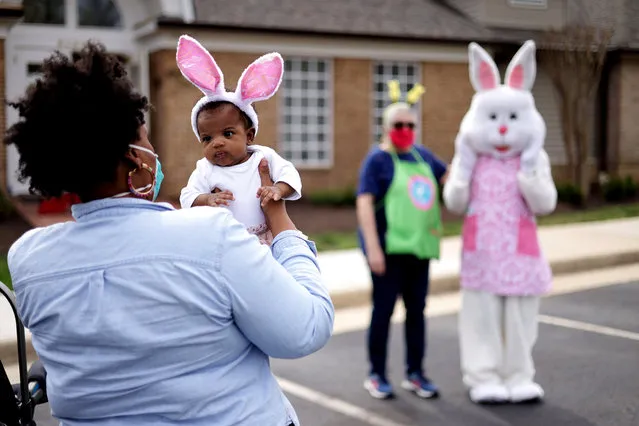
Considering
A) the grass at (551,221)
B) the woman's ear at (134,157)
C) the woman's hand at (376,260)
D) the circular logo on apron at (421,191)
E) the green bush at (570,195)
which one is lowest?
the grass at (551,221)

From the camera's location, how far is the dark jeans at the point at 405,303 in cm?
520

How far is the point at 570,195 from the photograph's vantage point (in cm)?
1775

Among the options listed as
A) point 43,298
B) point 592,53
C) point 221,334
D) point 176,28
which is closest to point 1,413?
point 43,298

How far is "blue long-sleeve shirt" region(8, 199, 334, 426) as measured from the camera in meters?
1.75

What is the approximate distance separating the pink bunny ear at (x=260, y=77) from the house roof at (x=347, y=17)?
13.4 meters

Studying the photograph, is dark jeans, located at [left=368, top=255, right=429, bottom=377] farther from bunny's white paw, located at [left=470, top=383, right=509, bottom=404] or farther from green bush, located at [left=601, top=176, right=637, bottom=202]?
green bush, located at [left=601, top=176, right=637, bottom=202]

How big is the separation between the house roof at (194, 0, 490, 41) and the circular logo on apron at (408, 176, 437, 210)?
10.8 m

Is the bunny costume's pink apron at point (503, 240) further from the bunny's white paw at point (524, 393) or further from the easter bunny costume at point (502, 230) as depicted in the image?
the bunny's white paw at point (524, 393)

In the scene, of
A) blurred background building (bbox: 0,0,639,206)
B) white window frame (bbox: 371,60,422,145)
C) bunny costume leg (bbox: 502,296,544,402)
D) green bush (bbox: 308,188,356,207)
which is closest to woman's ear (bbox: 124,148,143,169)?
bunny costume leg (bbox: 502,296,544,402)

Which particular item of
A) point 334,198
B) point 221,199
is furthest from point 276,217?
point 334,198

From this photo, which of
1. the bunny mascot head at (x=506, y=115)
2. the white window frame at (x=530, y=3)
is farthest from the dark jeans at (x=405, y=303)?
the white window frame at (x=530, y=3)

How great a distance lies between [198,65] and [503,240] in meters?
3.26

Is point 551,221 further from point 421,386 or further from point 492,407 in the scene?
point 492,407

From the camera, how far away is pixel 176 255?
69.1 inches
